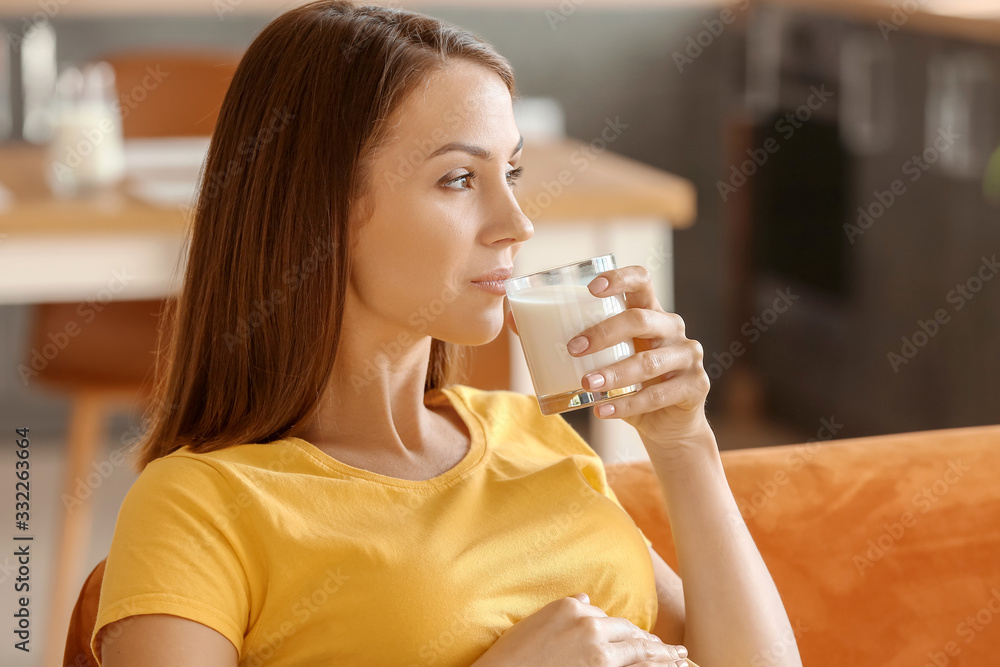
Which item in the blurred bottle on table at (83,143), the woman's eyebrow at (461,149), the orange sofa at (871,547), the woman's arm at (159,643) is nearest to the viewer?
the woman's arm at (159,643)

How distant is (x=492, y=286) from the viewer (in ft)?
3.51

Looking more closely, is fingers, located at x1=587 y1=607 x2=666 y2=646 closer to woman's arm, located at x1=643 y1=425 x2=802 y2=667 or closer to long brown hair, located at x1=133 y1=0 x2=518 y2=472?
woman's arm, located at x1=643 y1=425 x2=802 y2=667

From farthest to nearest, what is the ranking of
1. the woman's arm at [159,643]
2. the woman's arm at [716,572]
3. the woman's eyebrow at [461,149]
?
the woman's arm at [716,572] → the woman's eyebrow at [461,149] → the woman's arm at [159,643]

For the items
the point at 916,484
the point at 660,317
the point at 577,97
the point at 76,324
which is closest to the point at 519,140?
the point at 660,317

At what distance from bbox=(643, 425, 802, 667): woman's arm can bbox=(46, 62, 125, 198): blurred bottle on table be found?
159 centimetres

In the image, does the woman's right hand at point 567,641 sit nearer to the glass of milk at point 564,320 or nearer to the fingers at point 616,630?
the fingers at point 616,630

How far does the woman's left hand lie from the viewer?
106 cm

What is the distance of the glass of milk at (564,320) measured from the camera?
107 cm

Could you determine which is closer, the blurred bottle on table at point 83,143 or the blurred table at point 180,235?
the blurred table at point 180,235

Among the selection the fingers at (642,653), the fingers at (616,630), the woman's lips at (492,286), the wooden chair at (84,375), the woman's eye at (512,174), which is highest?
the woman's eye at (512,174)

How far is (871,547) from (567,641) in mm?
542

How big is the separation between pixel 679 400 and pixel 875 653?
0.46 meters

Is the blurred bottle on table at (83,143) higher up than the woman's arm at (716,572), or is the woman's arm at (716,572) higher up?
the blurred bottle on table at (83,143)

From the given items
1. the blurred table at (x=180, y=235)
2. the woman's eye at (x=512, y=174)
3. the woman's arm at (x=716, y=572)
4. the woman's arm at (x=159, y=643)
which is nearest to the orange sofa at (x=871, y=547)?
the woman's arm at (x=716, y=572)
